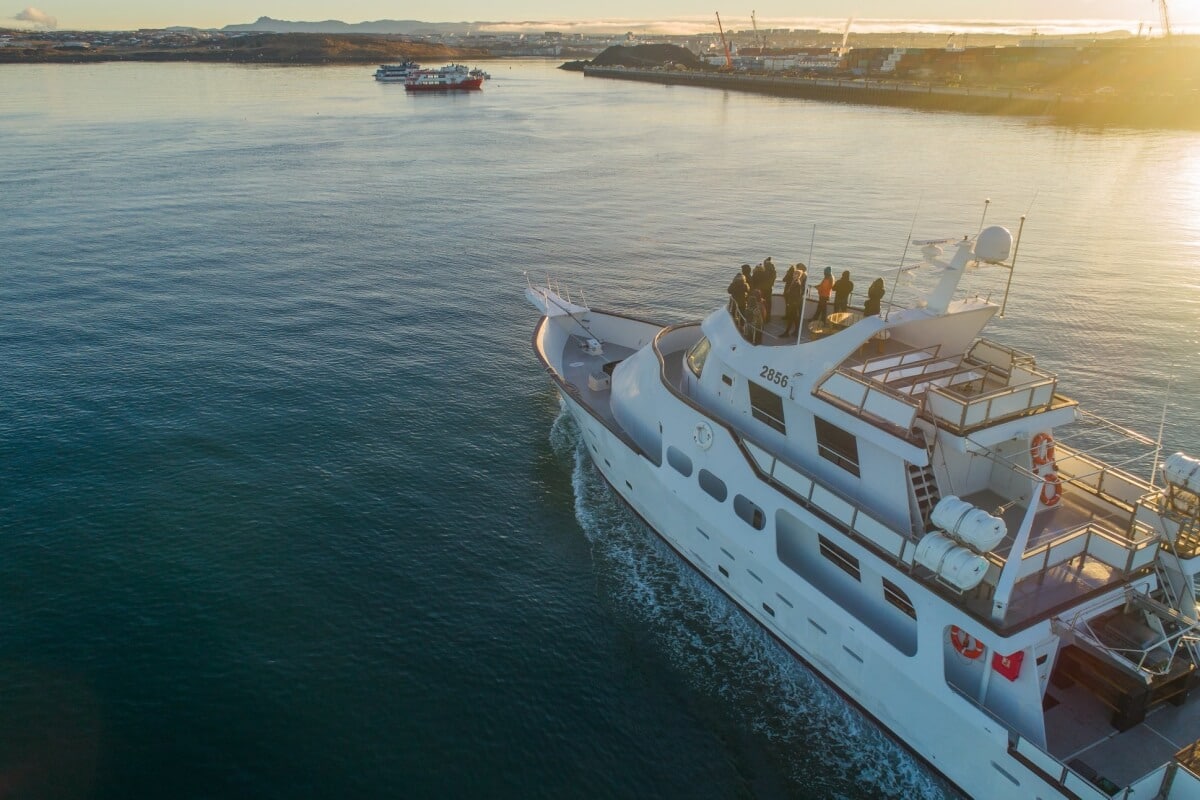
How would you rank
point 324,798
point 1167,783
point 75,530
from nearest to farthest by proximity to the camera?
1. point 1167,783
2. point 324,798
3. point 75,530

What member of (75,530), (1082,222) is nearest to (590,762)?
(75,530)

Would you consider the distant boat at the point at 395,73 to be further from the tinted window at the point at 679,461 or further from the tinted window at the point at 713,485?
the tinted window at the point at 713,485

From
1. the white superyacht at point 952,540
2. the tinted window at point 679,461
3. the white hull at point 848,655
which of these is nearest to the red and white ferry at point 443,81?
the white hull at point 848,655

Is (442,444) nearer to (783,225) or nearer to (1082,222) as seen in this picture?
(783,225)

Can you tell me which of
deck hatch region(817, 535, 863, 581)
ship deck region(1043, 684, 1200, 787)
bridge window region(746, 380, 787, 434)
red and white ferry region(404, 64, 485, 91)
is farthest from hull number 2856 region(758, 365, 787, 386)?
red and white ferry region(404, 64, 485, 91)

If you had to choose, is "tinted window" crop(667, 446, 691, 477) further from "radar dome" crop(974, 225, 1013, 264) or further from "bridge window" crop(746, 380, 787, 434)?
"radar dome" crop(974, 225, 1013, 264)

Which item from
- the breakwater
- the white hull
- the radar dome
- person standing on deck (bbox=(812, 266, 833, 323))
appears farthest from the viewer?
the breakwater

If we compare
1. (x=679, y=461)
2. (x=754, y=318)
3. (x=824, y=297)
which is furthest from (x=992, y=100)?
(x=679, y=461)

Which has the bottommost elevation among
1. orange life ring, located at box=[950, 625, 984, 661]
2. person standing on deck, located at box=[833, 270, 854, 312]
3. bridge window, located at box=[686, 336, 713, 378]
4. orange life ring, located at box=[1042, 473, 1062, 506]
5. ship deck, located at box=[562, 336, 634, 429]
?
orange life ring, located at box=[950, 625, 984, 661]
